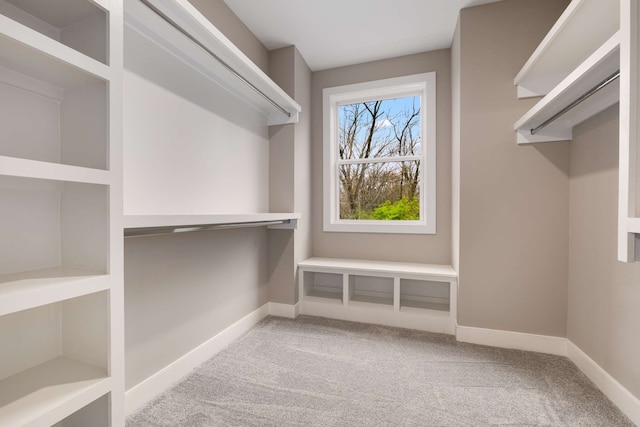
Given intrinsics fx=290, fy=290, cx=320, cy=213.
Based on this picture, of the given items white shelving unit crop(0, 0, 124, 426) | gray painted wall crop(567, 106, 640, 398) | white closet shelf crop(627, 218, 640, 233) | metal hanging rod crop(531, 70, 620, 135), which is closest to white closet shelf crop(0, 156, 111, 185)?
white shelving unit crop(0, 0, 124, 426)

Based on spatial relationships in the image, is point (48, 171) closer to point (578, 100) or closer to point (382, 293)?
point (578, 100)

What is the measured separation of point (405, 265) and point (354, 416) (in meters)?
1.50

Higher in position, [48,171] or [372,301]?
[48,171]

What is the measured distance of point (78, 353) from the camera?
1008 millimetres

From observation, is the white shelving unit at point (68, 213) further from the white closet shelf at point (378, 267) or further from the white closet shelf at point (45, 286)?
the white closet shelf at point (378, 267)

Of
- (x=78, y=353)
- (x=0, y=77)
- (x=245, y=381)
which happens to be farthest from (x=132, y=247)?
(x=245, y=381)

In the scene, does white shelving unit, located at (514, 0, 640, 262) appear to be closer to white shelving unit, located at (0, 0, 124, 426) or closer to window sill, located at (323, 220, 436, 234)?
window sill, located at (323, 220, 436, 234)

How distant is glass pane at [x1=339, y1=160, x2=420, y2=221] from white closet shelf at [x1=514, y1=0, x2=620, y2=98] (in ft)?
3.64

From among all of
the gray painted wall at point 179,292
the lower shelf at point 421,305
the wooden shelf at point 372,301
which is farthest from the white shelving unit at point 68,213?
the lower shelf at point 421,305

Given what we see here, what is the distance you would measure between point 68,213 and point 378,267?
84.1 inches

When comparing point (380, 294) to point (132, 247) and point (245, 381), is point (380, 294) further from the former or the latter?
point (132, 247)

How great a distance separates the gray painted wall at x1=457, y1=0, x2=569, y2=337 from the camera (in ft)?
6.70

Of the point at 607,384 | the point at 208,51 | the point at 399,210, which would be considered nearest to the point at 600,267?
the point at 607,384

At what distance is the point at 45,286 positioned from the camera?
0.78 meters
